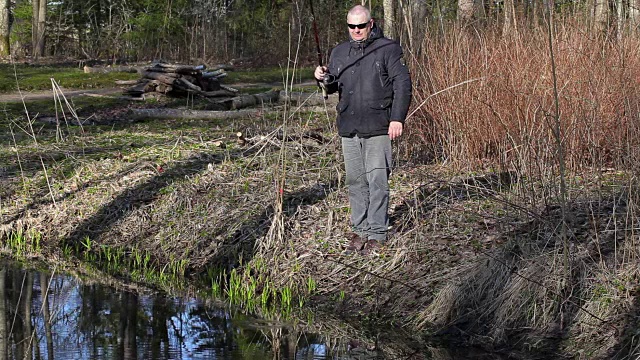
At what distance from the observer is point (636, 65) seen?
8.95 metres

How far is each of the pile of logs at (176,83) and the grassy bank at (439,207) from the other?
17.1 ft

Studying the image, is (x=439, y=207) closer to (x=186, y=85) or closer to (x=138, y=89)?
(x=186, y=85)

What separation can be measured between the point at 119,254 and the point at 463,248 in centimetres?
353

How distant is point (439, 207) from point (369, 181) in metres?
0.96

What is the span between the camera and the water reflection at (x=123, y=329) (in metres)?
6.50

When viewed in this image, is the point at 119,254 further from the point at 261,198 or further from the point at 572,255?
the point at 572,255

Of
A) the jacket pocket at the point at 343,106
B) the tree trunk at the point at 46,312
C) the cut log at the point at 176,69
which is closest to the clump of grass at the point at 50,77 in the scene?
the cut log at the point at 176,69

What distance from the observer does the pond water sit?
21.3 feet

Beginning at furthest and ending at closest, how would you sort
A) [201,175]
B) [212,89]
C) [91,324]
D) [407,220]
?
[212,89] → [201,175] → [407,220] → [91,324]

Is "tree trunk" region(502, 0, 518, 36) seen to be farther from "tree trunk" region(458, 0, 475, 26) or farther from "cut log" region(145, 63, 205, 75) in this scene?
"cut log" region(145, 63, 205, 75)

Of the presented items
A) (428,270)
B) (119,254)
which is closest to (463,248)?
(428,270)

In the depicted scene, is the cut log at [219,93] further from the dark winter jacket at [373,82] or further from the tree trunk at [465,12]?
the dark winter jacket at [373,82]

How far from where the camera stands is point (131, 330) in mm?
7078

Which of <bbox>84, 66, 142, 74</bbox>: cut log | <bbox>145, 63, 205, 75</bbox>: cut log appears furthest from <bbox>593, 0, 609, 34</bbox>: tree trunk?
<bbox>84, 66, 142, 74</bbox>: cut log
